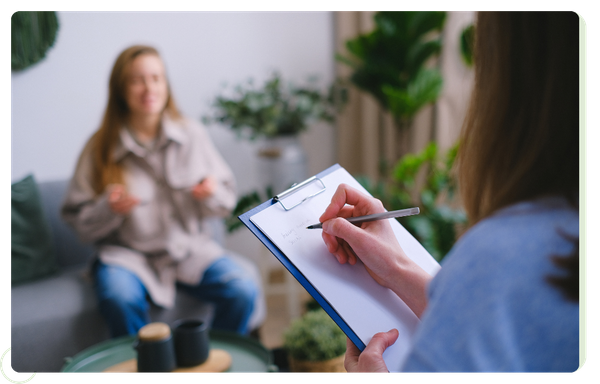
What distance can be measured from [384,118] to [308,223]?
2.05 meters

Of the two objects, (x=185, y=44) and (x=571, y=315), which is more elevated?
(x=185, y=44)

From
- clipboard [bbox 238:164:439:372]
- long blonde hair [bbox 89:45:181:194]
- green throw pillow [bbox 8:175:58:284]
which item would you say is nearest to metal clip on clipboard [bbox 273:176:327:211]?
clipboard [bbox 238:164:439:372]

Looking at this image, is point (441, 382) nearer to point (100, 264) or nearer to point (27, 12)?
point (100, 264)

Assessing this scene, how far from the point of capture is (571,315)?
13.2 inches

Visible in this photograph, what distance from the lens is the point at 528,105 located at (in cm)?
39

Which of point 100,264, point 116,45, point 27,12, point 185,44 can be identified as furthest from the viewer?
point 185,44

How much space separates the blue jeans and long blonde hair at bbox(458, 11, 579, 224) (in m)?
1.29

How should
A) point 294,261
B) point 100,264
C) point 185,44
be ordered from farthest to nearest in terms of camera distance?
point 185,44 → point 100,264 → point 294,261

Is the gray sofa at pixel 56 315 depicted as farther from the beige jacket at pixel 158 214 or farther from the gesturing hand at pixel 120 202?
the gesturing hand at pixel 120 202

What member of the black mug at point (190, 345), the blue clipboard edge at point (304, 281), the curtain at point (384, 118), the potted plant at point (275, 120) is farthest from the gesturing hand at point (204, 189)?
the blue clipboard edge at point (304, 281)

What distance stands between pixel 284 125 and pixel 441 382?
181cm

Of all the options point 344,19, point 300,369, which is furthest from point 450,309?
point 344,19

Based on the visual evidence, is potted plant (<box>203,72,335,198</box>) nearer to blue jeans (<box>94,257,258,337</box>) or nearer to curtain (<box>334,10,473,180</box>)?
curtain (<box>334,10,473,180</box>)

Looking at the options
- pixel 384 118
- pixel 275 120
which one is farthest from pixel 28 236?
pixel 384 118
